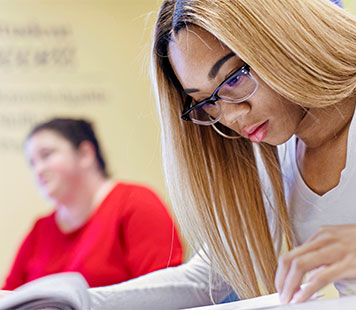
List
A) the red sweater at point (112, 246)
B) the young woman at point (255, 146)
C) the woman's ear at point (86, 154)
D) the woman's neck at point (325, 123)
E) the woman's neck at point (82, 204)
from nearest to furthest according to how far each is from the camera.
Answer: the young woman at point (255, 146), the woman's neck at point (325, 123), the red sweater at point (112, 246), the woman's neck at point (82, 204), the woman's ear at point (86, 154)

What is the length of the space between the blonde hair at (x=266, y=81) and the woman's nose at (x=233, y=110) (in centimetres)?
7

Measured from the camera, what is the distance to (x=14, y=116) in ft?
8.00

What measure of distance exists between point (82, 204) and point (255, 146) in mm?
1392

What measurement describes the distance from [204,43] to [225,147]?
0.25 m

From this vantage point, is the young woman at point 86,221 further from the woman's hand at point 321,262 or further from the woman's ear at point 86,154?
the woman's hand at point 321,262

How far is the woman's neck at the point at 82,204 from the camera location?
2.18m

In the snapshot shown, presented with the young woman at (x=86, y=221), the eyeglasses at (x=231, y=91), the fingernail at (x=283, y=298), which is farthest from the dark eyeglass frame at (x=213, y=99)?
the young woman at (x=86, y=221)

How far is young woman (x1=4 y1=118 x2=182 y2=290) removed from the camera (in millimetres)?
1872

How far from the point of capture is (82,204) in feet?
7.35

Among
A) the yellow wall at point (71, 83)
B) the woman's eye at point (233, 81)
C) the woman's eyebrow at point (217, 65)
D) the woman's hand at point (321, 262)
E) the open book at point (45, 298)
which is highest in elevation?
the yellow wall at point (71, 83)

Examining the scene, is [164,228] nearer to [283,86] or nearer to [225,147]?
[225,147]

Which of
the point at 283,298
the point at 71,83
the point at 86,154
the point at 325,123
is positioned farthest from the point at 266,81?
the point at 71,83

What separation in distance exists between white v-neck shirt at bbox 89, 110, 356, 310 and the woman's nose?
177 millimetres

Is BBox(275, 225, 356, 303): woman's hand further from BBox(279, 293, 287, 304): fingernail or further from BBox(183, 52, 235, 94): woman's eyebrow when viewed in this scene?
BBox(183, 52, 235, 94): woman's eyebrow
